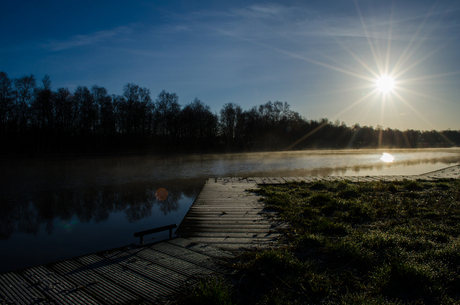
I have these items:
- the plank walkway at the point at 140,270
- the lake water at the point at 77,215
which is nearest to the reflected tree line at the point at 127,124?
the lake water at the point at 77,215

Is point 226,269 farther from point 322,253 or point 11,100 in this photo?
point 11,100

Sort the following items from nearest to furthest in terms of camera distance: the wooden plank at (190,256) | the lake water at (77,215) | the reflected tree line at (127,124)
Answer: the wooden plank at (190,256) → the lake water at (77,215) → the reflected tree line at (127,124)

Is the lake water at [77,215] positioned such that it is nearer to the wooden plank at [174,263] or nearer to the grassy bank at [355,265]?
the wooden plank at [174,263]

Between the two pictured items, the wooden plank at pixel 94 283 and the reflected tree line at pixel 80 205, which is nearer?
the wooden plank at pixel 94 283

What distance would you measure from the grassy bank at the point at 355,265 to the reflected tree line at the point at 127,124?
4036 cm

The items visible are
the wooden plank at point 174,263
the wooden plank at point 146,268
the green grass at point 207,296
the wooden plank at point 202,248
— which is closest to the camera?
the green grass at point 207,296

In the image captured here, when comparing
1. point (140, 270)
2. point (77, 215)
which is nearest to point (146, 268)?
point (140, 270)

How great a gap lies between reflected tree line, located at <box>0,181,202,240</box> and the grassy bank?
4.38 m

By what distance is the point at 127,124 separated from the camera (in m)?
47.8

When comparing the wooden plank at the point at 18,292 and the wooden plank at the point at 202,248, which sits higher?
the wooden plank at the point at 18,292

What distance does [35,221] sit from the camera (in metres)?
6.52

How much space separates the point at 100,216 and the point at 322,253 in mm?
5761

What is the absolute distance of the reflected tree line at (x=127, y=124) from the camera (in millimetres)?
37469

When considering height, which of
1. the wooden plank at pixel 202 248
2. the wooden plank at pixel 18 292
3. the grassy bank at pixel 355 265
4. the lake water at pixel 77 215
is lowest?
the lake water at pixel 77 215
